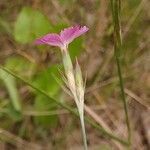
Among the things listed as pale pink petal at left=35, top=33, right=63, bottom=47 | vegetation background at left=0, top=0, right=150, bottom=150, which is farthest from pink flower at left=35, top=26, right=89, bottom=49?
Answer: vegetation background at left=0, top=0, right=150, bottom=150

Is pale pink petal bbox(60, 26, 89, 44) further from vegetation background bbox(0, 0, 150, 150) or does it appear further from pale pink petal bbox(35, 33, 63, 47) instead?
vegetation background bbox(0, 0, 150, 150)

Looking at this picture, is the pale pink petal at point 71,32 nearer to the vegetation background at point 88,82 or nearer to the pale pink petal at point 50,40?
the pale pink petal at point 50,40

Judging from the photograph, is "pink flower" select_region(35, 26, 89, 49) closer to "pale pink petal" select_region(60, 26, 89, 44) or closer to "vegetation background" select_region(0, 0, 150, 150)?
"pale pink petal" select_region(60, 26, 89, 44)

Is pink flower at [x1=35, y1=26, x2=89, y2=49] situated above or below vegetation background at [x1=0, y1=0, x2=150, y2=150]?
above

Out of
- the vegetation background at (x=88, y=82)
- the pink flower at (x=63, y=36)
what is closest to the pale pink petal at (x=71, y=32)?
the pink flower at (x=63, y=36)

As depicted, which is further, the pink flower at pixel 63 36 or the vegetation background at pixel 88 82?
the vegetation background at pixel 88 82

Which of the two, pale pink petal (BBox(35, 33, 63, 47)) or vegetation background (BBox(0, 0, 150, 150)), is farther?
vegetation background (BBox(0, 0, 150, 150))
